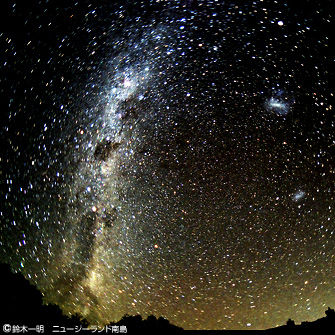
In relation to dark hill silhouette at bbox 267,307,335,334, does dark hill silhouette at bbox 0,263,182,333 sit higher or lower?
higher

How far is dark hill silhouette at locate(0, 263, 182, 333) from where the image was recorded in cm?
427

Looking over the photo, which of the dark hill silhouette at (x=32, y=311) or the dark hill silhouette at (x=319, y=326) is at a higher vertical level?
the dark hill silhouette at (x=32, y=311)

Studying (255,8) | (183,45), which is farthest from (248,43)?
(183,45)

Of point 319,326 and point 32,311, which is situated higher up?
point 32,311

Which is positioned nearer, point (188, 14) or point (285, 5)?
point (285, 5)

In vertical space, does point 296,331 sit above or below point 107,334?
below

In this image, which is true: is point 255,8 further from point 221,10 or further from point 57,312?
point 57,312

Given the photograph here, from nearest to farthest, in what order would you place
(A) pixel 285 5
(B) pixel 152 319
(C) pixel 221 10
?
(A) pixel 285 5 → (C) pixel 221 10 → (B) pixel 152 319

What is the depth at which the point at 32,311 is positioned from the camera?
17.0ft

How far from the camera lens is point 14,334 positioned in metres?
2.69

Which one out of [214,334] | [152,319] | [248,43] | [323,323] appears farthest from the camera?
[152,319]

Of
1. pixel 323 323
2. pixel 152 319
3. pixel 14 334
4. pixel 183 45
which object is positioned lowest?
pixel 323 323

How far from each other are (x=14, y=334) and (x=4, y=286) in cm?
336

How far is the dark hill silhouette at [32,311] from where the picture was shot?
14.0 feet
